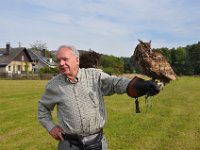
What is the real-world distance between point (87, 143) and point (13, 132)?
1028 centimetres

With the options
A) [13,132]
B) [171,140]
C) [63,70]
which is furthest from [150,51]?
[13,132]

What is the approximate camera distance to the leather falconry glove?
4703mm

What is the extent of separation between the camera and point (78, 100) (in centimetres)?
546

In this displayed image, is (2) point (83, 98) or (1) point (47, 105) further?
(1) point (47, 105)

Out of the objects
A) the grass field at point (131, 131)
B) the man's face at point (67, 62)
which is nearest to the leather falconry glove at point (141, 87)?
the man's face at point (67, 62)

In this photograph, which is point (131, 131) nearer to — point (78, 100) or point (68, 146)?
point (68, 146)

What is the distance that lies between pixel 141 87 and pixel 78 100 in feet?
3.26

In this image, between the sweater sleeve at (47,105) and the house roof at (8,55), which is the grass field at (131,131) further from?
the house roof at (8,55)

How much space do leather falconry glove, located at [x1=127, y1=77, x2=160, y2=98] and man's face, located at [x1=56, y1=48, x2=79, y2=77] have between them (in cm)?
82

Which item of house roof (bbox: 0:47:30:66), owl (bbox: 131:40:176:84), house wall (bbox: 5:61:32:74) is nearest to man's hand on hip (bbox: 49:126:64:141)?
owl (bbox: 131:40:176:84)

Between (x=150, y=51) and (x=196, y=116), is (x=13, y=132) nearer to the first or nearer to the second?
(x=196, y=116)

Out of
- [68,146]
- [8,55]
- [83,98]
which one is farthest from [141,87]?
[8,55]

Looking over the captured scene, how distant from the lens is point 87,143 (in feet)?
18.0

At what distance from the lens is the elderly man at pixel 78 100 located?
212 inches
